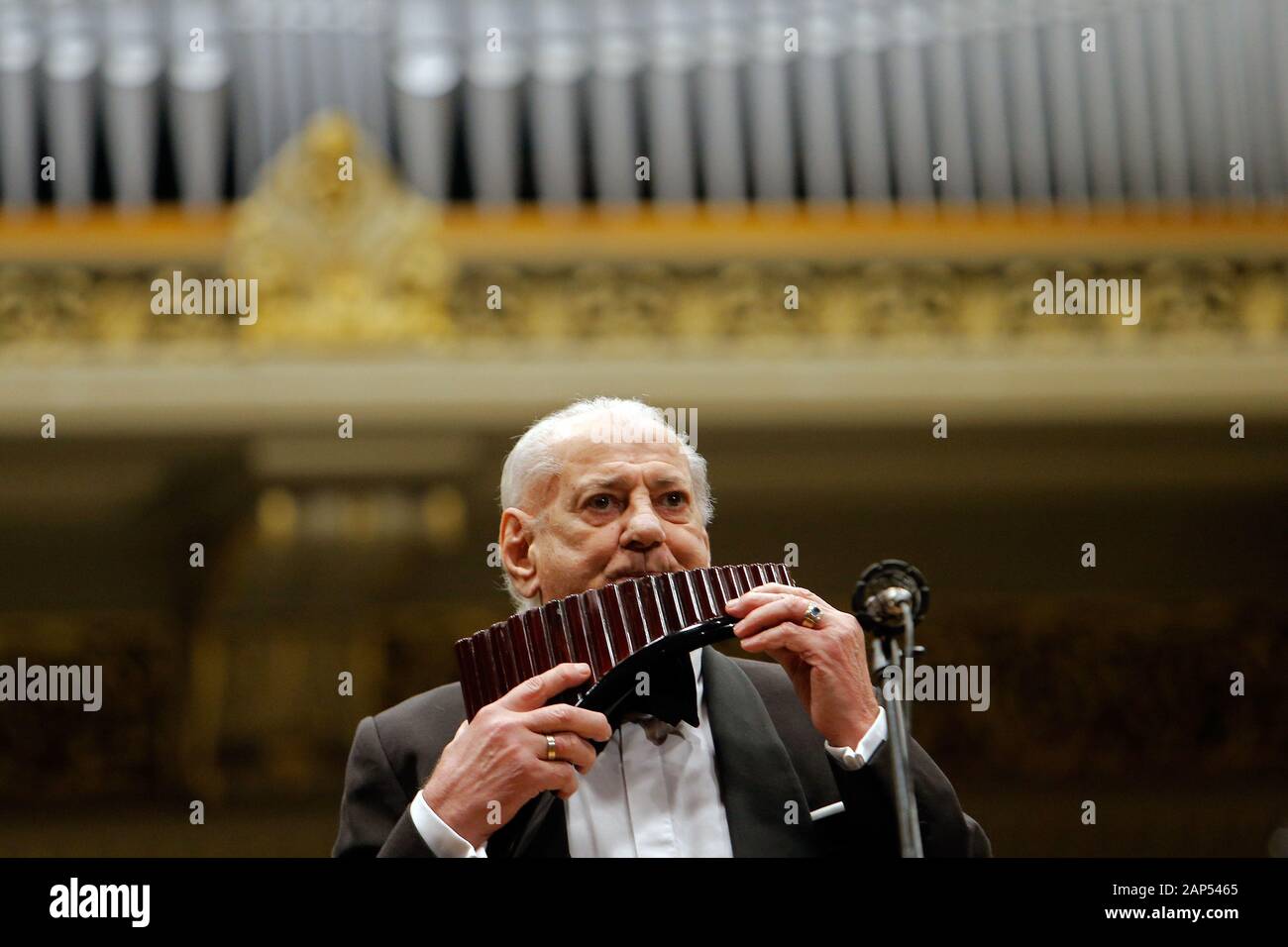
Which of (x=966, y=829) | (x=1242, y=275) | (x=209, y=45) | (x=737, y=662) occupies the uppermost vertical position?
(x=209, y=45)

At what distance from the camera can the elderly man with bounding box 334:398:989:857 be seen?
243 centimetres

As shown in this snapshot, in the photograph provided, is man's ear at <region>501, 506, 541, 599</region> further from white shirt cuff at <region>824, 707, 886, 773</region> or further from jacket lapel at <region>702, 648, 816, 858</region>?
white shirt cuff at <region>824, 707, 886, 773</region>

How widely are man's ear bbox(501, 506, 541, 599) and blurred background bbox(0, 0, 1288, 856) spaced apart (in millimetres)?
2032

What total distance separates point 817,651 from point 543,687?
1.24 ft

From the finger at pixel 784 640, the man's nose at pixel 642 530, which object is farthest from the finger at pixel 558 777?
the man's nose at pixel 642 530

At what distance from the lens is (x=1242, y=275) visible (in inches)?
199

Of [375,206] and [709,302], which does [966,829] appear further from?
[375,206]

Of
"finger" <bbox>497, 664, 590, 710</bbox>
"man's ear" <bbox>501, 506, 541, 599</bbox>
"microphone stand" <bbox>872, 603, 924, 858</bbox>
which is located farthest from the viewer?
"man's ear" <bbox>501, 506, 541, 599</bbox>

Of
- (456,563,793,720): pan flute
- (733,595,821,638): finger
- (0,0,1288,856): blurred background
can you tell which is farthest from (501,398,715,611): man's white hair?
(0,0,1288,856): blurred background

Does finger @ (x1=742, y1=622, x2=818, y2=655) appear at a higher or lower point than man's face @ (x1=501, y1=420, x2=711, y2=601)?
lower

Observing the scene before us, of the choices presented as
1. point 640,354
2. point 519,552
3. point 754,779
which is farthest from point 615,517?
point 640,354

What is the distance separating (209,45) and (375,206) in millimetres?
762

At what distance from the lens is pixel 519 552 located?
2.84 meters
